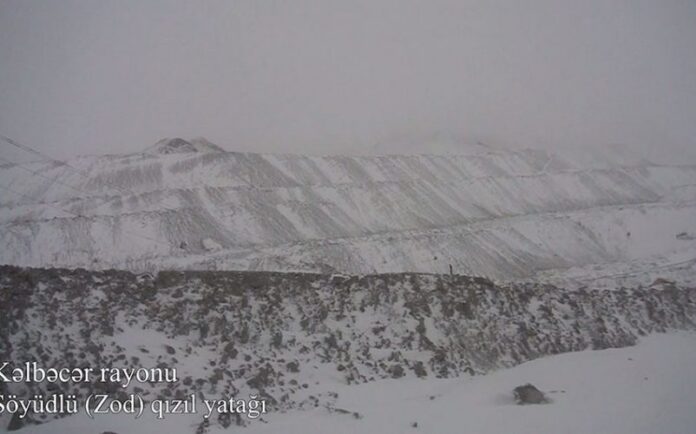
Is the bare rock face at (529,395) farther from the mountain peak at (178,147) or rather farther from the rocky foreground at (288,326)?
the mountain peak at (178,147)

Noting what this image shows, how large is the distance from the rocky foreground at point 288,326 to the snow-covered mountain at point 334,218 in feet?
63.1

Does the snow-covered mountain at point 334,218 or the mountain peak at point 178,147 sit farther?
the mountain peak at point 178,147

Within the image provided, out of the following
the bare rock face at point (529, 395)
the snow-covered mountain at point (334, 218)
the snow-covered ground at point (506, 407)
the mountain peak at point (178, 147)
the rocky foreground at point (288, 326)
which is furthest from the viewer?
the mountain peak at point (178, 147)

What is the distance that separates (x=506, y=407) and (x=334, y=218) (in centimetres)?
3572

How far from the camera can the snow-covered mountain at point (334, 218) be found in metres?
36.6

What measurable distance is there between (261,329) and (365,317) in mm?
2910

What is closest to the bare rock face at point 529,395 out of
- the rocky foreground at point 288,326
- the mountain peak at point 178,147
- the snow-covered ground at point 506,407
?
the snow-covered ground at point 506,407

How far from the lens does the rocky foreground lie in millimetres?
11180

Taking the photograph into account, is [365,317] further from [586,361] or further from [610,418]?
[610,418]

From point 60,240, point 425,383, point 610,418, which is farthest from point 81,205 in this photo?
point 610,418

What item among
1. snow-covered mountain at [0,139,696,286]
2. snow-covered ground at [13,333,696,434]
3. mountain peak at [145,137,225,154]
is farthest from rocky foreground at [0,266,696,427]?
mountain peak at [145,137,225,154]

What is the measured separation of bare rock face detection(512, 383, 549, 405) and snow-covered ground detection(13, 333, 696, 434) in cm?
21

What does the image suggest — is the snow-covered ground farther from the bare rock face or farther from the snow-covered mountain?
the snow-covered mountain

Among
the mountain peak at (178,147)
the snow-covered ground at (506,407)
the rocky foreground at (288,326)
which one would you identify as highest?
the mountain peak at (178,147)
